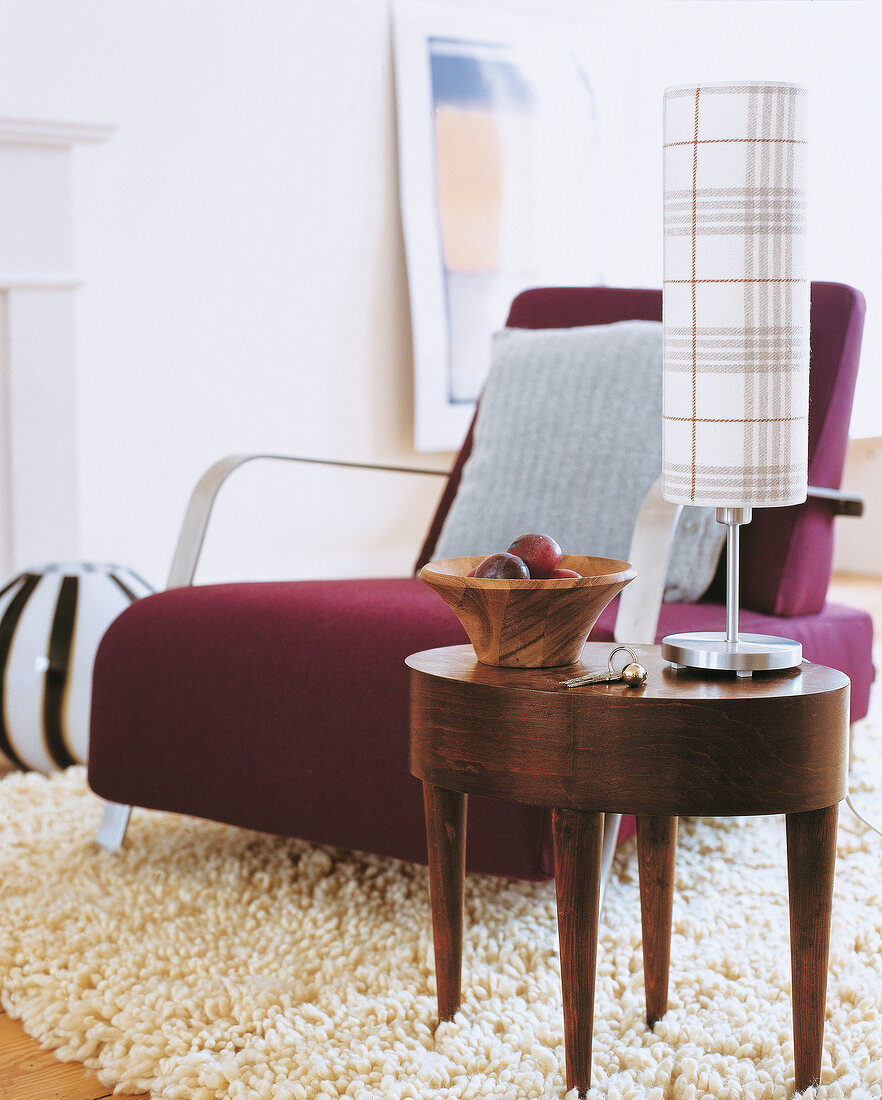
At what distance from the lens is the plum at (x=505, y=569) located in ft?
3.76

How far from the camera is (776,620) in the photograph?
1.88 metres

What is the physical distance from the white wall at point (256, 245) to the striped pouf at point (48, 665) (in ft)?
2.84

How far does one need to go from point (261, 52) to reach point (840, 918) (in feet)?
9.55

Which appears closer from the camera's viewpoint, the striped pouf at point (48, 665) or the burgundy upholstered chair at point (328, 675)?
the burgundy upholstered chair at point (328, 675)

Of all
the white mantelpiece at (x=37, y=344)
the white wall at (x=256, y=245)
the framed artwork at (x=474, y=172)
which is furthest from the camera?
the framed artwork at (x=474, y=172)

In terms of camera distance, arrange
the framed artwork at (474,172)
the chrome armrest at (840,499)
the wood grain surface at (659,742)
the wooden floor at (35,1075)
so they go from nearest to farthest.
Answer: the wood grain surface at (659,742) → the wooden floor at (35,1075) → the chrome armrest at (840,499) → the framed artwork at (474,172)

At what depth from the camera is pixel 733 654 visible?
1140 mm

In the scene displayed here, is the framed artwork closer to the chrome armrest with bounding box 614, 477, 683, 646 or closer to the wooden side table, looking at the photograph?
the chrome armrest with bounding box 614, 477, 683, 646

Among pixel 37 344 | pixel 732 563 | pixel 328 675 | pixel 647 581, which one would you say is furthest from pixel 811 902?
pixel 37 344

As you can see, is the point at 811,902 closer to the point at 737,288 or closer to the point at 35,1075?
the point at 737,288

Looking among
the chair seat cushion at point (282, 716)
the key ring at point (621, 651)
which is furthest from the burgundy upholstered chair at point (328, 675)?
the key ring at point (621, 651)

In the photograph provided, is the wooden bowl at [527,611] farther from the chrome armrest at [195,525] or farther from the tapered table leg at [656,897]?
the chrome armrest at [195,525]

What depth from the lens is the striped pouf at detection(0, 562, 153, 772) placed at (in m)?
2.32

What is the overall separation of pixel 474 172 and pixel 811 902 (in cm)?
314
